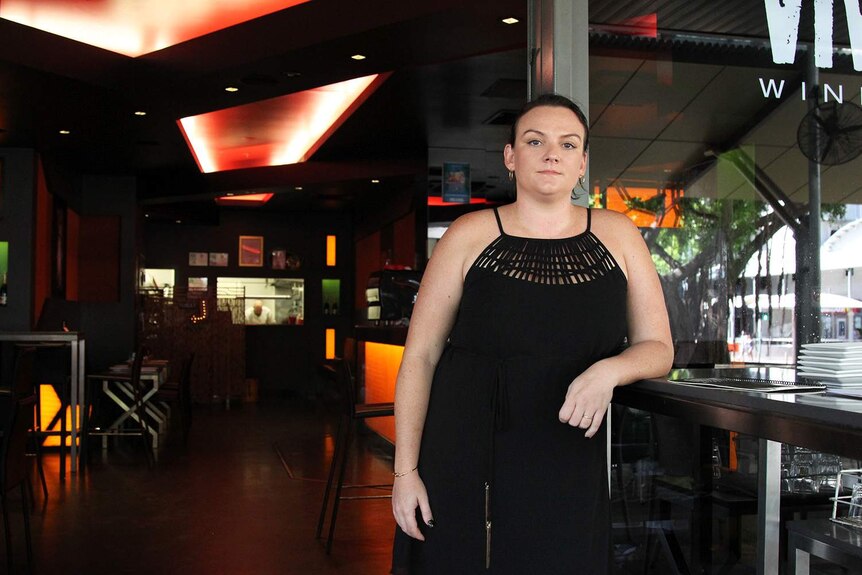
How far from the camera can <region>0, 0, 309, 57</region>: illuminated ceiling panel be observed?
18.7 feet

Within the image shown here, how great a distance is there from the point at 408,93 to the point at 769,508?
6.33 metres

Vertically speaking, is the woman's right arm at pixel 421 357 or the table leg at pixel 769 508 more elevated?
the woman's right arm at pixel 421 357

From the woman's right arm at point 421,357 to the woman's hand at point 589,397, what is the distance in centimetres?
30

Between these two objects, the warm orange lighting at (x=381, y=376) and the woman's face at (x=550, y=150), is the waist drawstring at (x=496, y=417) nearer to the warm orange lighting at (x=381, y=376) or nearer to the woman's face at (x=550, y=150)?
the woman's face at (x=550, y=150)

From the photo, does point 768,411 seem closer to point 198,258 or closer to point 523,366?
point 523,366

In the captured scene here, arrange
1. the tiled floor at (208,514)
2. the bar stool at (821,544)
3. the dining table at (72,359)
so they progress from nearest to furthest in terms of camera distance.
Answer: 1. the bar stool at (821,544)
2. the tiled floor at (208,514)
3. the dining table at (72,359)

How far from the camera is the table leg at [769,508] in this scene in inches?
59.0

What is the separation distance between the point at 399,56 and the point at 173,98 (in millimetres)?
2187

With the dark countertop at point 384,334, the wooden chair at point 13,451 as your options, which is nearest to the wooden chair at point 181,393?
the dark countertop at point 384,334

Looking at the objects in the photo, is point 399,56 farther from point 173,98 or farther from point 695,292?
point 695,292

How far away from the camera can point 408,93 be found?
743 cm

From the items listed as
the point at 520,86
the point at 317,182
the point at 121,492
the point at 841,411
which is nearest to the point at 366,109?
the point at 520,86

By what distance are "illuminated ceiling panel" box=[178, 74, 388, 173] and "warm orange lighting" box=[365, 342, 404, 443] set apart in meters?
2.40

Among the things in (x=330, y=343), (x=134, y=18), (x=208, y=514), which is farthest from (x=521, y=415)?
(x=330, y=343)
